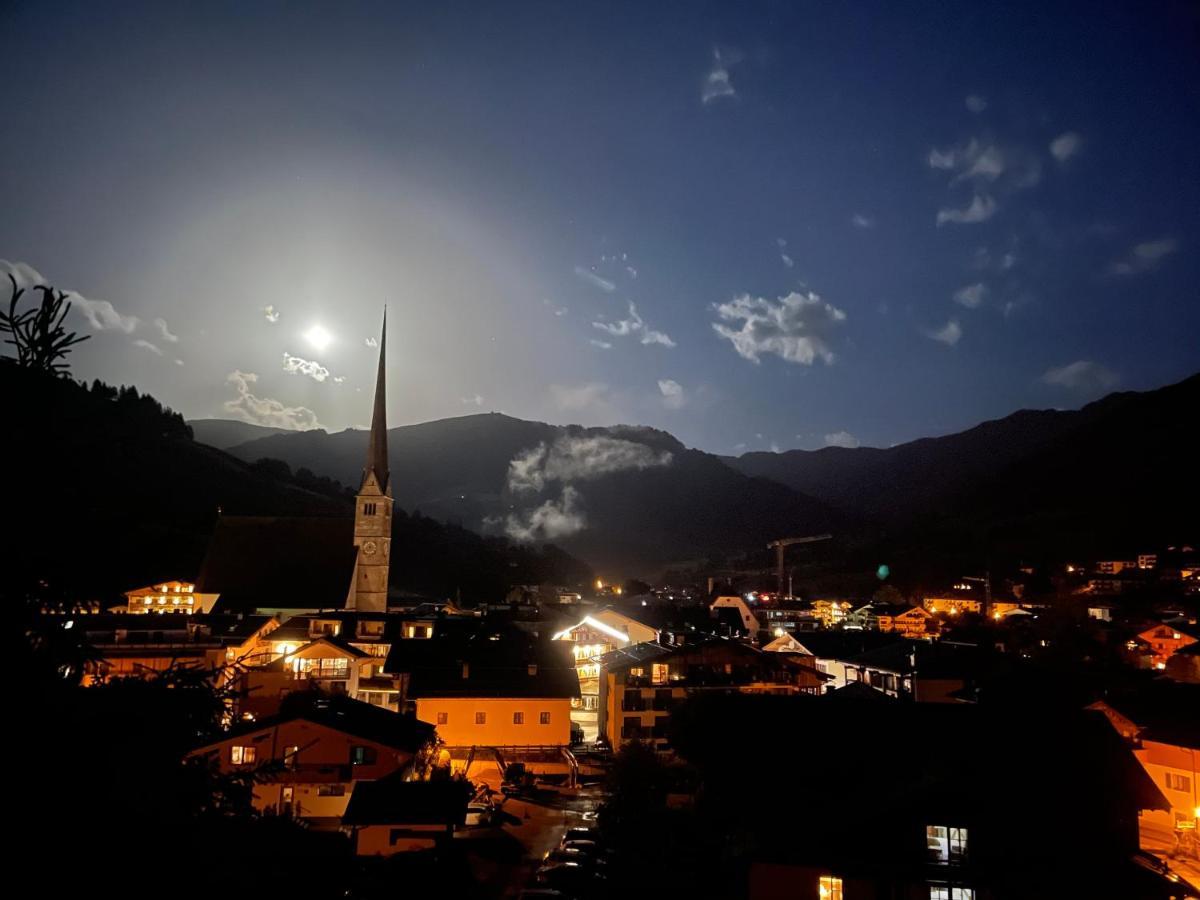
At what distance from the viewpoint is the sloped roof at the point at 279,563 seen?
48.6m

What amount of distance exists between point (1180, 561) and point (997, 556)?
24364 millimetres

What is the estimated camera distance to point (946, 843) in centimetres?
→ 1442

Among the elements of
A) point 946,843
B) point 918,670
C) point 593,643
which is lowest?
point 946,843

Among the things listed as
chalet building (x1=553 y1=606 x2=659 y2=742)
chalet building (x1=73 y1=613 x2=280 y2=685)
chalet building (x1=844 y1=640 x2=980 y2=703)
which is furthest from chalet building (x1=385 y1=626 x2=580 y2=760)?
chalet building (x1=844 y1=640 x2=980 y2=703)

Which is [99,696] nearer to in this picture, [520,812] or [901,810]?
[901,810]

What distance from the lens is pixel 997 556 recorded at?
95.9 meters

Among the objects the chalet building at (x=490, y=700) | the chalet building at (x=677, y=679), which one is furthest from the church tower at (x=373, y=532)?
the chalet building at (x=677, y=679)

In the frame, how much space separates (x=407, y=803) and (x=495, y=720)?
31.5ft

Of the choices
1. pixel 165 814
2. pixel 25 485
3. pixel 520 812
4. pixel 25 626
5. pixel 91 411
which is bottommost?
pixel 520 812

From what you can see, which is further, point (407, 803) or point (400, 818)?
point (407, 803)

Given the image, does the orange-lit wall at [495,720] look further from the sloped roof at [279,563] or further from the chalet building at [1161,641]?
the chalet building at [1161,641]

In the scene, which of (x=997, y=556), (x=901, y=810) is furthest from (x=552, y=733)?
(x=997, y=556)

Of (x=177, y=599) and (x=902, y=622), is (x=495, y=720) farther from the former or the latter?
(x=902, y=622)

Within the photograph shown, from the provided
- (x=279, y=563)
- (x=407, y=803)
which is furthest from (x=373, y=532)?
(x=407, y=803)
